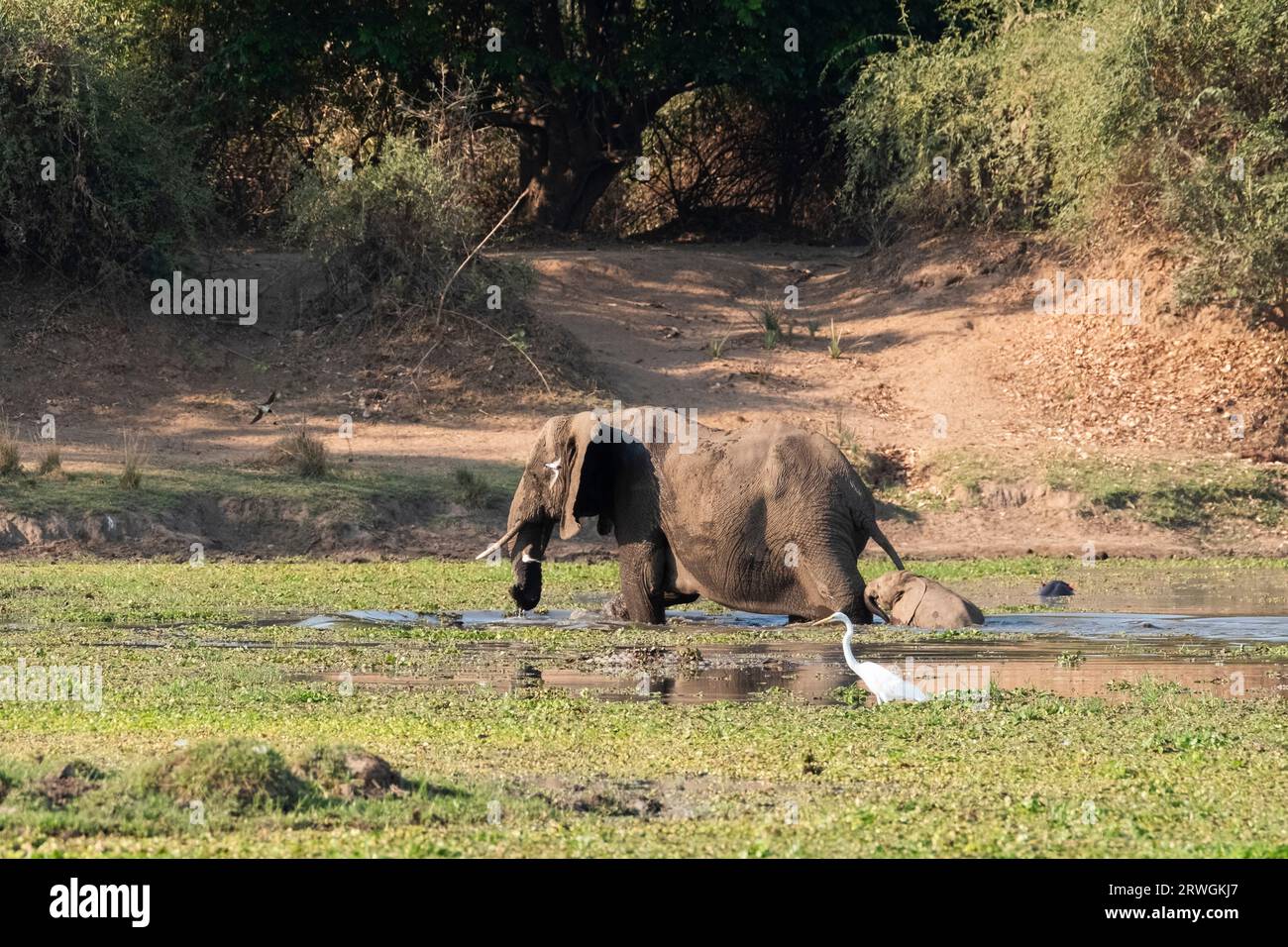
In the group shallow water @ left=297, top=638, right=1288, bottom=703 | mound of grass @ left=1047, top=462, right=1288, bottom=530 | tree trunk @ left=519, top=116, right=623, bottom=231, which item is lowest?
mound of grass @ left=1047, top=462, right=1288, bottom=530

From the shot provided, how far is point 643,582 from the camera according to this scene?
1582 cm

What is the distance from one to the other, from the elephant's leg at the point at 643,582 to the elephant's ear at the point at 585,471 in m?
0.46

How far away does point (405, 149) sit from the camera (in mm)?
28859

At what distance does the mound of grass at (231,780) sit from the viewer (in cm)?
748

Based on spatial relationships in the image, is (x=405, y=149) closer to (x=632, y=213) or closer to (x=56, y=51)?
(x=56, y=51)

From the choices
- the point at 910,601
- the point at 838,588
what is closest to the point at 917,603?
the point at 910,601

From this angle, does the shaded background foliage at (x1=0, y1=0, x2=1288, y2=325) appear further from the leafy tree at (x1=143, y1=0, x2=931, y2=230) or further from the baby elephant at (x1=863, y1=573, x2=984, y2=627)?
the baby elephant at (x1=863, y1=573, x2=984, y2=627)

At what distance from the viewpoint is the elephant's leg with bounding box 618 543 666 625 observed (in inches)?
623

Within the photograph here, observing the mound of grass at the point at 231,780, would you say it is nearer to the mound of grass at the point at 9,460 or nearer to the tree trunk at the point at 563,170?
the mound of grass at the point at 9,460

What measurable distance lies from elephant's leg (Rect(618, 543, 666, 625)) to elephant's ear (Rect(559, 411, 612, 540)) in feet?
1.51

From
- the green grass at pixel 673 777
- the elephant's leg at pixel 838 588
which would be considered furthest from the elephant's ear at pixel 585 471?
the green grass at pixel 673 777

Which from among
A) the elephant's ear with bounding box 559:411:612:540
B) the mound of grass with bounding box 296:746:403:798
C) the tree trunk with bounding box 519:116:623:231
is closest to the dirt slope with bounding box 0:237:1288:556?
the tree trunk with bounding box 519:116:623:231

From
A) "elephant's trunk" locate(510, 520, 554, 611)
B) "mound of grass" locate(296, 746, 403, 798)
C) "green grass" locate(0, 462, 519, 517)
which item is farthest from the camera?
"green grass" locate(0, 462, 519, 517)
